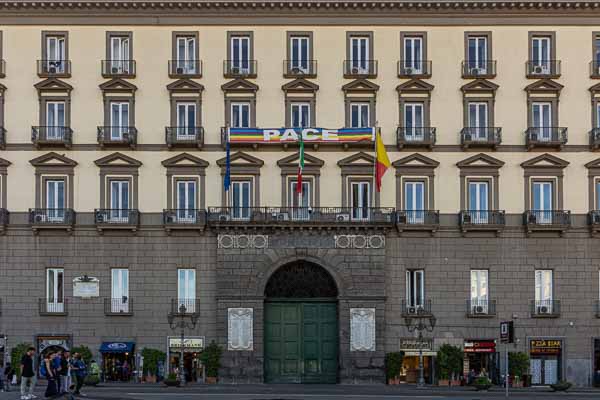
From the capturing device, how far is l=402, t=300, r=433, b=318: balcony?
6531cm

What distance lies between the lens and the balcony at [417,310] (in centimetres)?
6531


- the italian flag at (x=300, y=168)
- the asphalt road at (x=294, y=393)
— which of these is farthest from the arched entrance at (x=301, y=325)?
the italian flag at (x=300, y=168)

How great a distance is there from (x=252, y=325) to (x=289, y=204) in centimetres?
725

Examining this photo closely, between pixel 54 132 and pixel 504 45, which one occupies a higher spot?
pixel 504 45

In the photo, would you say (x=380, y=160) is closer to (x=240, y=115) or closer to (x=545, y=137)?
(x=240, y=115)

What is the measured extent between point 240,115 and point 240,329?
12.3 metres

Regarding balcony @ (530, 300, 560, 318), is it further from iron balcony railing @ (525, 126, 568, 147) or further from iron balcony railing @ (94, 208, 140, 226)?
iron balcony railing @ (94, 208, 140, 226)

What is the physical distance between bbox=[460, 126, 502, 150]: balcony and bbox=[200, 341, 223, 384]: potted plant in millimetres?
18426

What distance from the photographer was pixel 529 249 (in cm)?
6581

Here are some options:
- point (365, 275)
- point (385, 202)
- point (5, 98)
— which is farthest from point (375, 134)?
point (5, 98)

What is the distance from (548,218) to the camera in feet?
216

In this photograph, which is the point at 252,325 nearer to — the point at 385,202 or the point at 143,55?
the point at 385,202

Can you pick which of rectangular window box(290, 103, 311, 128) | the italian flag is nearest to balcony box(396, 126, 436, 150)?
rectangular window box(290, 103, 311, 128)

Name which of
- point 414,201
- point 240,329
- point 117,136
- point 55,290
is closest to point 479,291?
point 414,201
